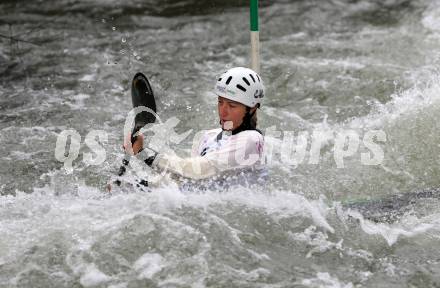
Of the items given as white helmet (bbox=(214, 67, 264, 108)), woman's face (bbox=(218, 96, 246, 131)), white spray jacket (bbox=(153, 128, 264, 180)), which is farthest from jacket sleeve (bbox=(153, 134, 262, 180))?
white helmet (bbox=(214, 67, 264, 108))

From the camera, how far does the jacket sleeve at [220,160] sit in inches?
227

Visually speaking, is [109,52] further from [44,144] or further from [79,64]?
[44,144]

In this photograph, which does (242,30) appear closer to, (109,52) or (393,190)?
(109,52)

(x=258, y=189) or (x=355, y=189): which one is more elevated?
(x=258, y=189)

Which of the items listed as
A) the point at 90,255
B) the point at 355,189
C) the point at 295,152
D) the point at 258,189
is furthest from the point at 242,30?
the point at 90,255

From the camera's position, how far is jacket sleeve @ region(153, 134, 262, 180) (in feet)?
18.9

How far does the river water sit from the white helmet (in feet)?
2.28

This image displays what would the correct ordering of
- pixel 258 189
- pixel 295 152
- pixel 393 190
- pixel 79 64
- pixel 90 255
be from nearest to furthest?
1. pixel 90 255
2. pixel 258 189
3. pixel 393 190
4. pixel 295 152
5. pixel 79 64

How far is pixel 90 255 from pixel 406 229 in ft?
7.83

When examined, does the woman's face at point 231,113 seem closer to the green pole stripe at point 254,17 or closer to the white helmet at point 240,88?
the white helmet at point 240,88

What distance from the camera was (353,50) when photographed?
11.0 meters

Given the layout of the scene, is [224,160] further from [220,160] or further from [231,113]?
[231,113]

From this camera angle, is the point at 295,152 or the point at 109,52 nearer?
the point at 295,152

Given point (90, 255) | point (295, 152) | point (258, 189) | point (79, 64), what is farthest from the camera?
point (79, 64)
